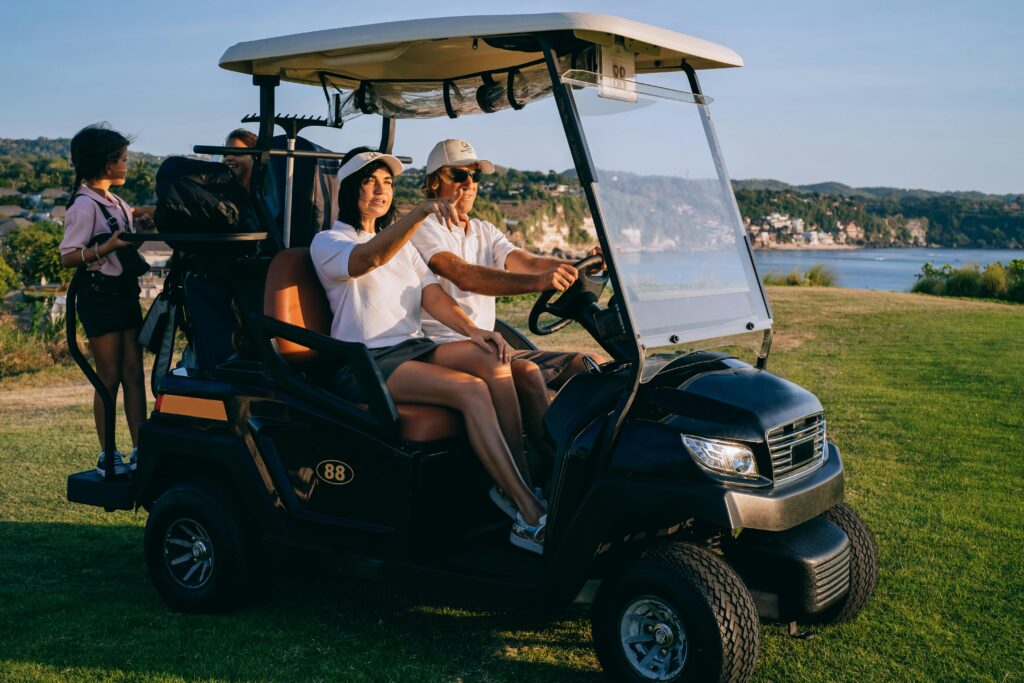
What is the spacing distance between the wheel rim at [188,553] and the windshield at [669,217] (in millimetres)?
1917

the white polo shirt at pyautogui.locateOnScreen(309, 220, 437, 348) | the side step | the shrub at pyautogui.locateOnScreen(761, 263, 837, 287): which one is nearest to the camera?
the white polo shirt at pyautogui.locateOnScreen(309, 220, 437, 348)

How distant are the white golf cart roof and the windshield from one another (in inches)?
6.4

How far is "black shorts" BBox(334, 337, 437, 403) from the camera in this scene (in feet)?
11.7

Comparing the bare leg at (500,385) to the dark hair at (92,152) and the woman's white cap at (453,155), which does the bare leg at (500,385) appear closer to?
the woman's white cap at (453,155)

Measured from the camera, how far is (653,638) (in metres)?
3.01

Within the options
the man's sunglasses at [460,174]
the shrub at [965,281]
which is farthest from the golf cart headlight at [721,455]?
the shrub at [965,281]

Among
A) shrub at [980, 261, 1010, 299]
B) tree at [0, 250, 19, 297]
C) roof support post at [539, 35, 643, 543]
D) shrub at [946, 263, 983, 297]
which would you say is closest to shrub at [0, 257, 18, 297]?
tree at [0, 250, 19, 297]

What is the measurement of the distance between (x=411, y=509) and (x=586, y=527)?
69cm

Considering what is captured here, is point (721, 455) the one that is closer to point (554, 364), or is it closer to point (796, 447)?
point (796, 447)

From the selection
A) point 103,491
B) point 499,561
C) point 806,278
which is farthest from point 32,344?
point 806,278

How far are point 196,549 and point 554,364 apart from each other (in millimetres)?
1560

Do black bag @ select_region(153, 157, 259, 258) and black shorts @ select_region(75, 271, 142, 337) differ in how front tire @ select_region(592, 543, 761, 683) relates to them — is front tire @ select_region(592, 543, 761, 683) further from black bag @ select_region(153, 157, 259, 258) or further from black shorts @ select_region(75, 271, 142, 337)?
black shorts @ select_region(75, 271, 142, 337)

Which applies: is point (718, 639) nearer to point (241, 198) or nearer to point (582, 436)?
point (582, 436)

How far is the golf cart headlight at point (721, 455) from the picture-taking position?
9.65 ft
